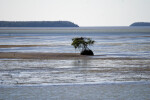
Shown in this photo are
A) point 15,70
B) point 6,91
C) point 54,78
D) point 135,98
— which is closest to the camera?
point 135,98

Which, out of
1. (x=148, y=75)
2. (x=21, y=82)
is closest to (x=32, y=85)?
(x=21, y=82)

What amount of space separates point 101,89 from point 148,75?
17.7 feet

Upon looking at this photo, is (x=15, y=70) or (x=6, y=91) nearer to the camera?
(x=6, y=91)

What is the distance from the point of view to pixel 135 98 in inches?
668

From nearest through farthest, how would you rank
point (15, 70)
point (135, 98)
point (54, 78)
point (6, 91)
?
point (135, 98) → point (6, 91) → point (54, 78) → point (15, 70)

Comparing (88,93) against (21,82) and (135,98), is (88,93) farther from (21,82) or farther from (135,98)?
(21,82)

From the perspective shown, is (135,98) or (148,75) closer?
(135,98)

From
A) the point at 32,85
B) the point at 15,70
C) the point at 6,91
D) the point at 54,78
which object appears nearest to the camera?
the point at 6,91

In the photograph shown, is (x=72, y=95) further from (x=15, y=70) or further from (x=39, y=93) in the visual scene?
(x=15, y=70)

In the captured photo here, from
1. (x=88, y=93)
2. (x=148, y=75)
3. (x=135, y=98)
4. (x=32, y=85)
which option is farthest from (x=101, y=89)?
(x=148, y=75)

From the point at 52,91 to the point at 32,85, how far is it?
1.90 metres

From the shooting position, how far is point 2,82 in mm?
20625

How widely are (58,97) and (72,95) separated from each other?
784 millimetres

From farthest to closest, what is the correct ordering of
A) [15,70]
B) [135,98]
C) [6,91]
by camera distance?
[15,70] → [6,91] → [135,98]
